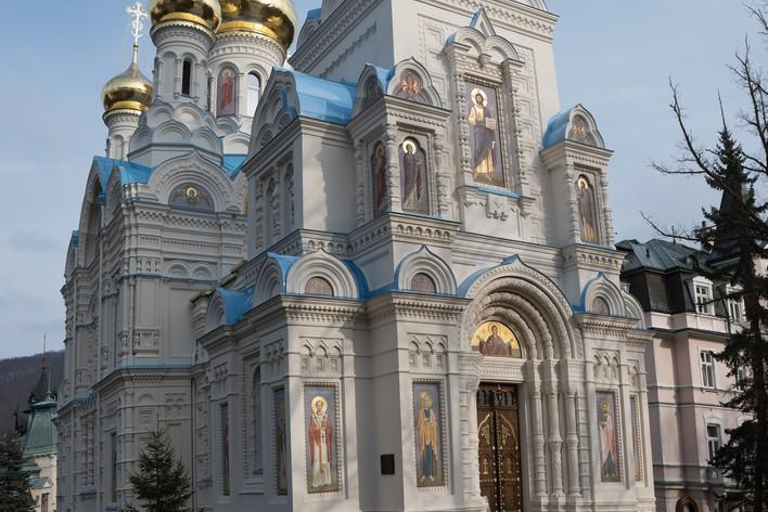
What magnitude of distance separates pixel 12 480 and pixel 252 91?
621 inches

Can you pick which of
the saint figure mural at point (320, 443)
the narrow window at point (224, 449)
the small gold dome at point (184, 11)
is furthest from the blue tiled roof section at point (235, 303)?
the small gold dome at point (184, 11)

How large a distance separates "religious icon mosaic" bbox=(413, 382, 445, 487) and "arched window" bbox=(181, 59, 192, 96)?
1717 centimetres

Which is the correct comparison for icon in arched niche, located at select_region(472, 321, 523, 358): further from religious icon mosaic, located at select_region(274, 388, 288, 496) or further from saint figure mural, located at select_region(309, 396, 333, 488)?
religious icon mosaic, located at select_region(274, 388, 288, 496)

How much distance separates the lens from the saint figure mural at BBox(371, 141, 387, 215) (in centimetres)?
1577

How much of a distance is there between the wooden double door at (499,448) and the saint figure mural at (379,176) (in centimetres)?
392

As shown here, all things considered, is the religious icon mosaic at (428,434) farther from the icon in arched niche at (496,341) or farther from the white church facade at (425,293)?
the icon in arched niche at (496,341)

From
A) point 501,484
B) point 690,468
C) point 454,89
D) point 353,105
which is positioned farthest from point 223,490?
point 690,468

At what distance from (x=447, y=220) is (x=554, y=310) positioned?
2922 mm

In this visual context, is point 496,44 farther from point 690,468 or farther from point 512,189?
point 690,468

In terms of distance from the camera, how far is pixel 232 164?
90.6ft

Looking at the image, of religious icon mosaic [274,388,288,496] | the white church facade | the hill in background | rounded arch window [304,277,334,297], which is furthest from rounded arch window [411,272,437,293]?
the hill in background

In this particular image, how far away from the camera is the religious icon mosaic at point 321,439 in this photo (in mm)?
14414

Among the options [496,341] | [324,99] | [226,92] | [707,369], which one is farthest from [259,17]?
[496,341]

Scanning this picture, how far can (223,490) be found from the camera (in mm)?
17141
